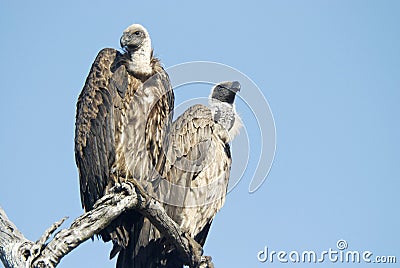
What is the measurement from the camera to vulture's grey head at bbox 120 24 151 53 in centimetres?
882

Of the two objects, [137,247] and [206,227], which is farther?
[206,227]

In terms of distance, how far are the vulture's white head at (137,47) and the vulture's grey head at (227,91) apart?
1.12m

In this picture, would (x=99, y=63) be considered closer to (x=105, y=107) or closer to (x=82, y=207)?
(x=105, y=107)

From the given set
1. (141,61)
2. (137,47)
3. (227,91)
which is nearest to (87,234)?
(141,61)

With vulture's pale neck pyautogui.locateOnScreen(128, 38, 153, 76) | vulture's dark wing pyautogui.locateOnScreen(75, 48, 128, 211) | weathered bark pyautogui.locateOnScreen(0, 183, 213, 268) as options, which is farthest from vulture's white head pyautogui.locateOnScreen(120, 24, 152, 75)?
weathered bark pyautogui.locateOnScreen(0, 183, 213, 268)

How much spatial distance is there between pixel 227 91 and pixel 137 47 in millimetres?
1340

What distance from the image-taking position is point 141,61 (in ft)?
28.7

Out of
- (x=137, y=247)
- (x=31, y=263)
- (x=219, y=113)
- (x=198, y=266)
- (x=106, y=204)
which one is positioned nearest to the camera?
(x=31, y=263)

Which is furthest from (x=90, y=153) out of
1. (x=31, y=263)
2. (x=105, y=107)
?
(x=31, y=263)

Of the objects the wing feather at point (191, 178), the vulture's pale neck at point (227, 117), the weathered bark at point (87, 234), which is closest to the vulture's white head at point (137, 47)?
the wing feather at point (191, 178)

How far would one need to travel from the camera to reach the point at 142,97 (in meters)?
8.59

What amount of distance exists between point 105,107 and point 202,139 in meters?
1.21

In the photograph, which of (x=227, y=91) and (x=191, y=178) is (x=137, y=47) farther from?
(x=191, y=178)

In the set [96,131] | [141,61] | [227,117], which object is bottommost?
[96,131]
